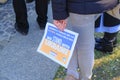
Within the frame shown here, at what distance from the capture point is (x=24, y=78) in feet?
11.2

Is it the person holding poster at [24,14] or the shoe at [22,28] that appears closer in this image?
the person holding poster at [24,14]

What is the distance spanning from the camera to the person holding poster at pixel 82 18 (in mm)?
2496

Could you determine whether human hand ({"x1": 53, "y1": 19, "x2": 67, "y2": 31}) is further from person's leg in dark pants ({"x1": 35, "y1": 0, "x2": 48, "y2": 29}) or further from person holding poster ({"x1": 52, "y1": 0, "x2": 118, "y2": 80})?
person's leg in dark pants ({"x1": 35, "y1": 0, "x2": 48, "y2": 29})

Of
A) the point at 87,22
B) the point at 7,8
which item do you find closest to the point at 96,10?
the point at 87,22

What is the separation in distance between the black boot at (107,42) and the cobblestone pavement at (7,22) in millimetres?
1202

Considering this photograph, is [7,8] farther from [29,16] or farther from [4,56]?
[4,56]

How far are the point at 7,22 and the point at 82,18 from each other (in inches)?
80.8

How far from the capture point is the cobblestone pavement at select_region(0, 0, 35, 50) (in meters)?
4.11

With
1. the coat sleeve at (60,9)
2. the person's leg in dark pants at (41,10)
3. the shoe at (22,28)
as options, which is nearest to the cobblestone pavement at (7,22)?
the shoe at (22,28)

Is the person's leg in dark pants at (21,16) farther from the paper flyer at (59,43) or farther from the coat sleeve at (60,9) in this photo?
the coat sleeve at (60,9)

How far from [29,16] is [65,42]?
1.88m

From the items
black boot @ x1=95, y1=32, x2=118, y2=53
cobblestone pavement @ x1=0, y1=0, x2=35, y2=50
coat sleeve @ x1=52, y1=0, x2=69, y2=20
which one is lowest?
cobblestone pavement @ x1=0, y1=0, x2=35, y2=50

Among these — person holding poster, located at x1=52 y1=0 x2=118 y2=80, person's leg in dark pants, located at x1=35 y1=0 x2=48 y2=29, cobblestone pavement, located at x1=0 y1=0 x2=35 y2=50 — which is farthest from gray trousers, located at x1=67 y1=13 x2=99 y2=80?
cobblestone pavement, located at x1=0 y1=0 x2=35 y2=50

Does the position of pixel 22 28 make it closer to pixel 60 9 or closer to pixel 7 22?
pixel 7 22
